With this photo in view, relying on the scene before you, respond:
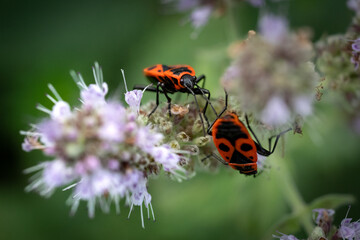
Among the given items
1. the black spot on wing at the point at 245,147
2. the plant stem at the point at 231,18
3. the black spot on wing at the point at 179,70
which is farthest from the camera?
the plant stem at the point at 231,18

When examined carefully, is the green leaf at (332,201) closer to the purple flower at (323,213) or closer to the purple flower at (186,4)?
the purple flower at (323,213)

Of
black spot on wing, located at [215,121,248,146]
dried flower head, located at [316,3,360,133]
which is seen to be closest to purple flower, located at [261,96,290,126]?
black spot on wing, located at [215,121,248,146]

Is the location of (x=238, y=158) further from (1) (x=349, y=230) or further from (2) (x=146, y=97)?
(2) (x=146, y=97)

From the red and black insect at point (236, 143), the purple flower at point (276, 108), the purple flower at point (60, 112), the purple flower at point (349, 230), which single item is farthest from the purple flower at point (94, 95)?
the purple flower at point (349, 230)

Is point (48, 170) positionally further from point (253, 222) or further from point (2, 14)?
point (2, 14)

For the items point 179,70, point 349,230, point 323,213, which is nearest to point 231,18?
point 179,70
